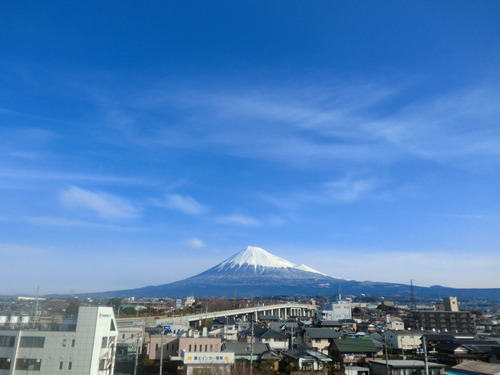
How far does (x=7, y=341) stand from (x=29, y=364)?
83.6 inches

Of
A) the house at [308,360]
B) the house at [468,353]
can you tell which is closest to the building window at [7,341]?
the house at [308,360]

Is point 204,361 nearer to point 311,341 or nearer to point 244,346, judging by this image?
point 244,346

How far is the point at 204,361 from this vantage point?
87.5ft

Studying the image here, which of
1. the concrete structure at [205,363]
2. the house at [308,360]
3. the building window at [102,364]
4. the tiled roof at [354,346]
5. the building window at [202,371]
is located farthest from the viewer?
the tiled roof at [354,346]

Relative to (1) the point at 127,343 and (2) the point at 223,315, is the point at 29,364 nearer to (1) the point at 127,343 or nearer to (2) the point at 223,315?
(1) the point at 127,343

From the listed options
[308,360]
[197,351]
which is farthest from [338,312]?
[197,351]

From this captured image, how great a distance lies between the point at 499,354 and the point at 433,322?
44.2m

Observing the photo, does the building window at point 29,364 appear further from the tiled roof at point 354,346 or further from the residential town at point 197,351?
the tiled roof at point 354,346

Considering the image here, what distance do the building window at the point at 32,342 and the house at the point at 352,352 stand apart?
23415 mm

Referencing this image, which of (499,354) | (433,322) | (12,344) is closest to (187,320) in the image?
(12,344)

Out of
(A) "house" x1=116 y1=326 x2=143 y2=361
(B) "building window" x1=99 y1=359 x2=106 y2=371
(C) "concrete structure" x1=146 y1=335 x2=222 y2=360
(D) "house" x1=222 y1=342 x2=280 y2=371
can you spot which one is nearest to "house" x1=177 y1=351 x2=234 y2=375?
(C) "concrete structure" x1=146 y1=335 x2=222 y2=360

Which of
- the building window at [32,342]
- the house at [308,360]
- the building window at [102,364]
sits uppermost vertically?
the building window at [32,342]

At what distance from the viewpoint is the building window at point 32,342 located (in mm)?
23422

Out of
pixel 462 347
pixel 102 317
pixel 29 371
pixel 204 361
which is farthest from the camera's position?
pixel 462 347
